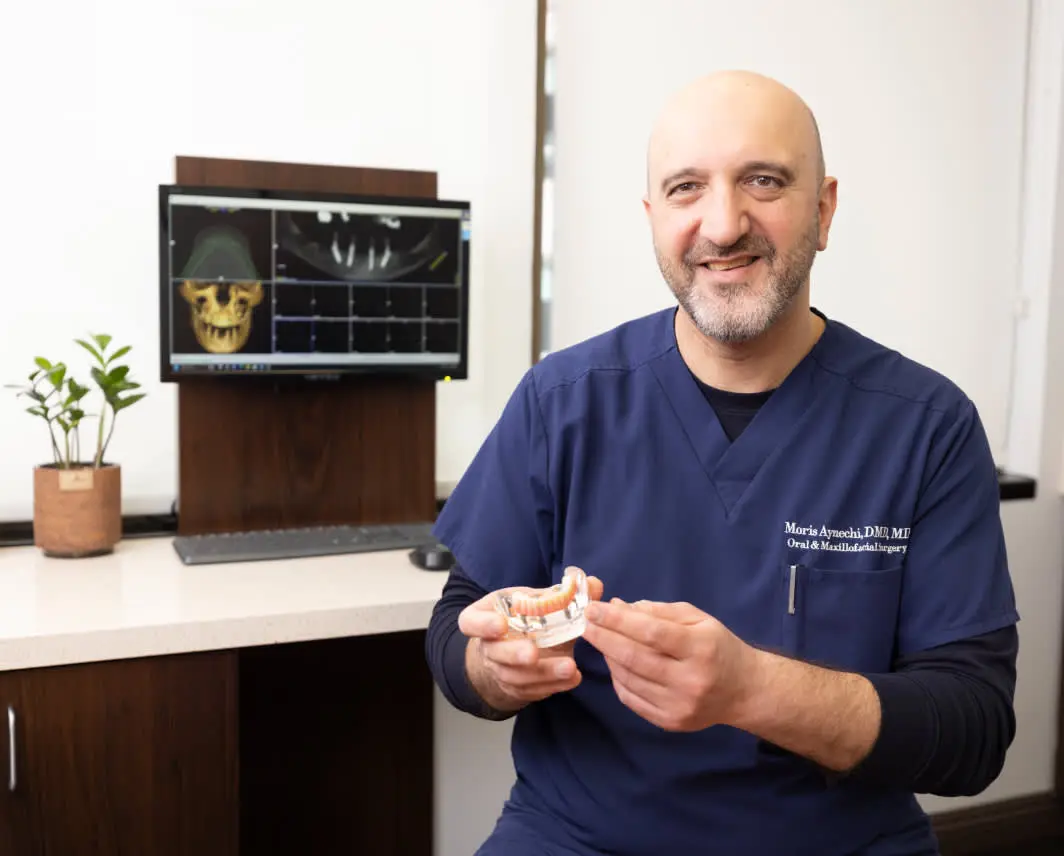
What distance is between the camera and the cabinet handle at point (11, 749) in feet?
4.63

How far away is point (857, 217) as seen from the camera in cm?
257

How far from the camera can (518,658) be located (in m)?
1.11

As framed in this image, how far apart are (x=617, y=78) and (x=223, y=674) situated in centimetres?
146

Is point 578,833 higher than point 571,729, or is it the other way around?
point 571,729

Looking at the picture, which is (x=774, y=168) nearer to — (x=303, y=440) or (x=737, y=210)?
(x=737, y=210)

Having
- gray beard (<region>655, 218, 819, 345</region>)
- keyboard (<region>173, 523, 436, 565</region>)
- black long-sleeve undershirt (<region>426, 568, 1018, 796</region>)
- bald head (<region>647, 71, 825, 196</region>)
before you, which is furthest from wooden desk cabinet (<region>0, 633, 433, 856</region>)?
bald head (<region>647, 71, 825, 196</region>)

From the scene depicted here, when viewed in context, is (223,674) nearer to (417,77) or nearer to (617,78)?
(417,77)

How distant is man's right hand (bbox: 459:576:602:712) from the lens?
3.67ft

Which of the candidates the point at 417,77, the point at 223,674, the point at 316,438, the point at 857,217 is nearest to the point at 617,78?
the point at 417,77

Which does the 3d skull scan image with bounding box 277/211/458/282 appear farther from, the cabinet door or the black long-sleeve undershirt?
the black long-sleeve undershirt

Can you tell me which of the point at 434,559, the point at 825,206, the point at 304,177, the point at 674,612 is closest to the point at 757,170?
the point at 825,206

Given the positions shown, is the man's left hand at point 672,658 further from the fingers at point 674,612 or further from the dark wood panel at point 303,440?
the dark wood panel at point 303,440

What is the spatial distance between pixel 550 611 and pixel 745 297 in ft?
1.52

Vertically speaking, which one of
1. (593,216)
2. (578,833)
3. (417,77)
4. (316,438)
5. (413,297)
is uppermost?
(417,77)
